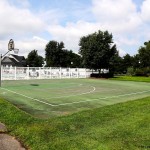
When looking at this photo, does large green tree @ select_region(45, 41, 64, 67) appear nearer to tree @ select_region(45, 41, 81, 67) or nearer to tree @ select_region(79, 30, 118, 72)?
tree @ select_region(45, 41, 81, 67)

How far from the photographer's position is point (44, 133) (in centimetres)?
779

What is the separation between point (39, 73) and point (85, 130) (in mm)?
31710

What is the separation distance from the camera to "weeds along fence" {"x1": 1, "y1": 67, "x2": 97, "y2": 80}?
35.5 m

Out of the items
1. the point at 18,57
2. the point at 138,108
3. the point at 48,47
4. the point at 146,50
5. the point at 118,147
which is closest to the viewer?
the point at 118,147

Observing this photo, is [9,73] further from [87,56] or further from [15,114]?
[15,114]

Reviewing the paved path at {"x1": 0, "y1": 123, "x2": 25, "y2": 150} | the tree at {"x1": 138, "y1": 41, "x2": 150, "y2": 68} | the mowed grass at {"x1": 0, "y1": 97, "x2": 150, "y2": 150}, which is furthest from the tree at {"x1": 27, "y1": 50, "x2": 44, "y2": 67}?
the paved path at {"x1": 0, "y1": 123, "x2": 25, "y2": 150}

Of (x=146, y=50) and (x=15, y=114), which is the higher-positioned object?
(x=146, y=50)

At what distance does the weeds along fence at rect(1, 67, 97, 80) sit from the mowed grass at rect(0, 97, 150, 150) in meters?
25.0

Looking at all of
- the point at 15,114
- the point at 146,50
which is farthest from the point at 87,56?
the point at 15,114

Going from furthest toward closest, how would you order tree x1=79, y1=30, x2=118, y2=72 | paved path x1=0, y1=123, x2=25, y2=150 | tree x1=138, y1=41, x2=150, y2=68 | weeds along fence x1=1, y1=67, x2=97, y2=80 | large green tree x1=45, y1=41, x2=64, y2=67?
1. large green tree x1=45, y1=41, x2=64, y2=67
2. tree x1=138, y1=41, x2=150, y2=68
3. tree x1=79, y1=30, x2=118, y2=72
4. weeds along fence x1=1, y1=67, x2=97, y2=80
5. paved path x1=0, y1=123, x2=25, y2=150

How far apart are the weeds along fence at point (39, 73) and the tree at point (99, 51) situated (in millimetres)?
1900

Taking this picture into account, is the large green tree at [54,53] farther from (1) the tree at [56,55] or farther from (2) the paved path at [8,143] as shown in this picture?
(2) the paved path at [8,143]

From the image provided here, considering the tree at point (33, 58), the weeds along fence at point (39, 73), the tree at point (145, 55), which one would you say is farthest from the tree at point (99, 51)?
the tree at point (33, 58)

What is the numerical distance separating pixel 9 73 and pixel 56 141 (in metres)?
29.5
